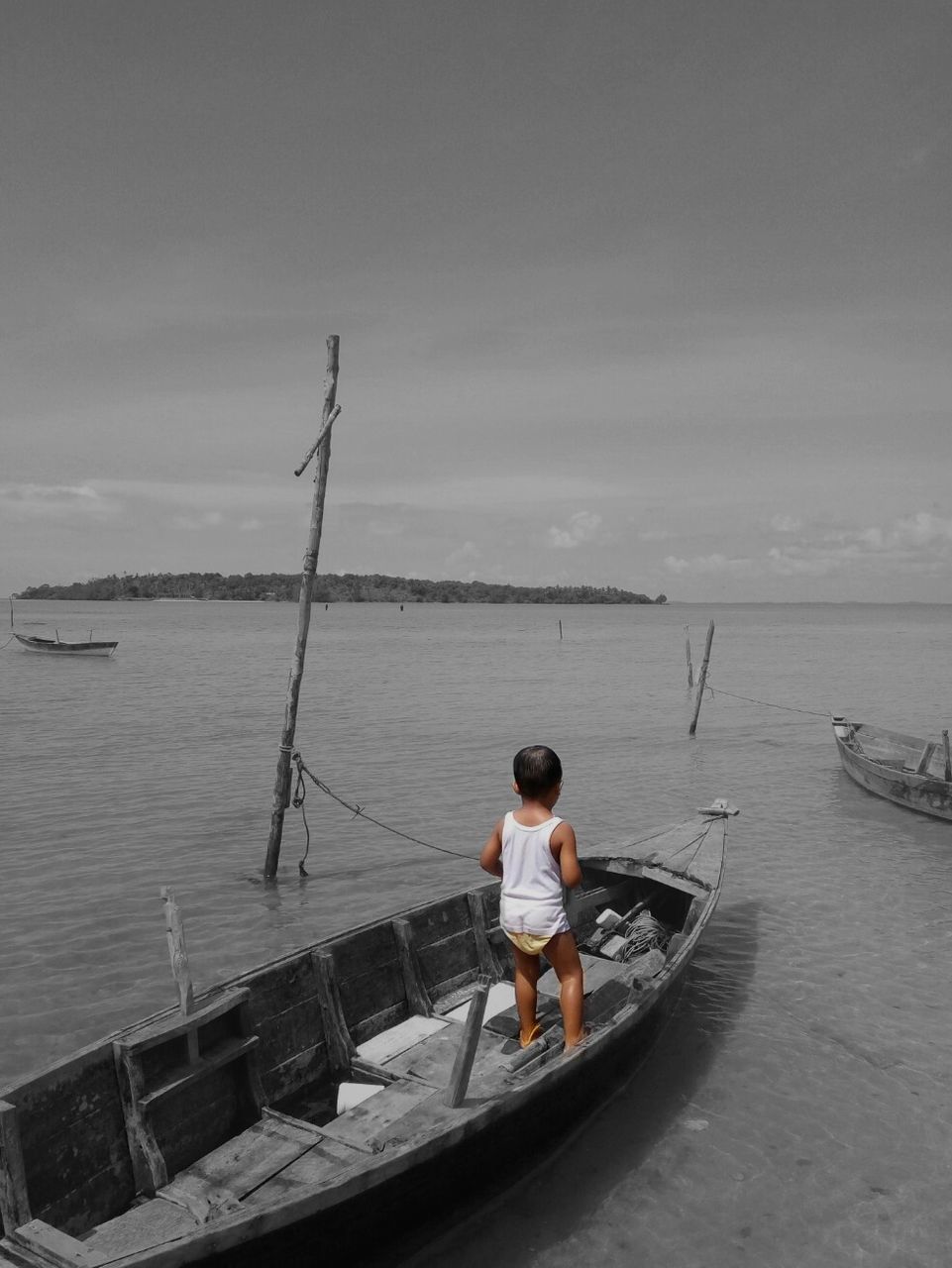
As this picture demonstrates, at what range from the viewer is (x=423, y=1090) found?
19.9 ft

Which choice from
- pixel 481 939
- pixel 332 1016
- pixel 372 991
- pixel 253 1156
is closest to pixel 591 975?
pixel 481 939

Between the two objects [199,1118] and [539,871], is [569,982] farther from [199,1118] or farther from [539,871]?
[199,1118]

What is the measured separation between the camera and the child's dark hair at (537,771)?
5762 millimetres

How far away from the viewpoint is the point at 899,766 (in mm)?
17859

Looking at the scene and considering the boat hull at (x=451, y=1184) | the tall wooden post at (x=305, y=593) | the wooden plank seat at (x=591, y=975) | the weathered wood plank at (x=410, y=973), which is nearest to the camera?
the boat hull at (x=451, y=1184)

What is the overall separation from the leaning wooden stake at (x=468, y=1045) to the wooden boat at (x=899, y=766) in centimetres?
1248

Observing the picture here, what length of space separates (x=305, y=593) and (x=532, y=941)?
6867 mm

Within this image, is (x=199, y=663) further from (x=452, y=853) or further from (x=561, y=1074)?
(x=561, y=1074)

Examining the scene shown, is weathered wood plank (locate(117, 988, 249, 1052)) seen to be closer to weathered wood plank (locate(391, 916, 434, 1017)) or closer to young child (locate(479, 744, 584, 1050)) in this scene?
weathered wood plank (locate(391, 916, 434, 1017))

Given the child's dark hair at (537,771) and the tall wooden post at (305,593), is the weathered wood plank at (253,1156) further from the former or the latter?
the tall wooden post at (305,593)

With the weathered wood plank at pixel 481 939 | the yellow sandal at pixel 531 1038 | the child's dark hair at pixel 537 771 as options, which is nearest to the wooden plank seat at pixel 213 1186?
the yellow sandal at pixel 531 1038

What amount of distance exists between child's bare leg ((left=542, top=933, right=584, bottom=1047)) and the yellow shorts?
5 cm

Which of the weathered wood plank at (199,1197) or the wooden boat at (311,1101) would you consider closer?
the wooden boat at (311,1101)

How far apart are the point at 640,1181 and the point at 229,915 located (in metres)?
6.49
